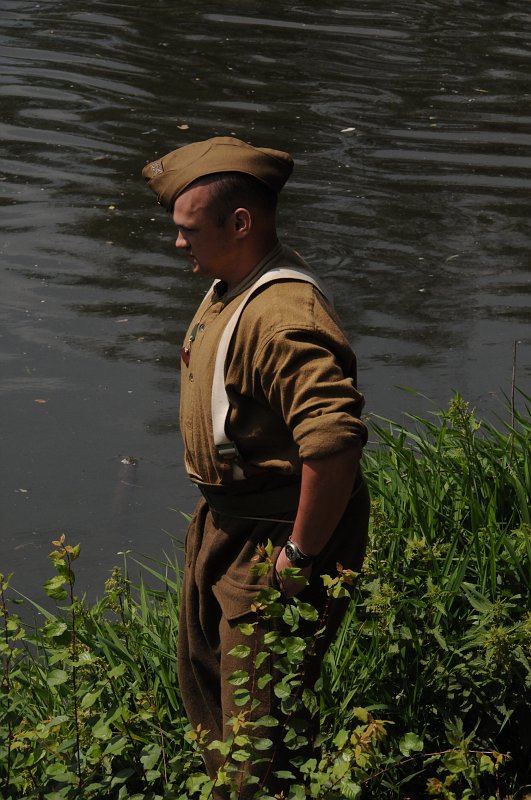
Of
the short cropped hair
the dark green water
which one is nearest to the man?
the short cropped hair

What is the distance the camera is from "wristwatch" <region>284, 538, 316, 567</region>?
2.85 m

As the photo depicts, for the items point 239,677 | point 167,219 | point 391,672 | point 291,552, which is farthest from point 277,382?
point 167,219

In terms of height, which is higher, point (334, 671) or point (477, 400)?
point (334, 671)

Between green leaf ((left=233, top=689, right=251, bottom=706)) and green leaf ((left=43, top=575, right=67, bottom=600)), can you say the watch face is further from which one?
green leaf ((left=43, top=575, right=67, bottom=600))

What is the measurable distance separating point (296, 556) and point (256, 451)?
0.26m

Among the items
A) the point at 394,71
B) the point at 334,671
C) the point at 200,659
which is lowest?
the point at 394,71

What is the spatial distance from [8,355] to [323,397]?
467cm

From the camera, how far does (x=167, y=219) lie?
9.03m

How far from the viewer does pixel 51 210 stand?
9172mm

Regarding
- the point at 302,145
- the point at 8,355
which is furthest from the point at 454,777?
the point at 302,145

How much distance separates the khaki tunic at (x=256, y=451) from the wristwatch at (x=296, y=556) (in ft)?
0.27

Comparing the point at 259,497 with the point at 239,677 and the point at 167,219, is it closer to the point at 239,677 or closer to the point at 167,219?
the point at 239,677

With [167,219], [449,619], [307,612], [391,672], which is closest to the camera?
[307,612]

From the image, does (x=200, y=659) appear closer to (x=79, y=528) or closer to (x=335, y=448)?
(x=335, y=448)
